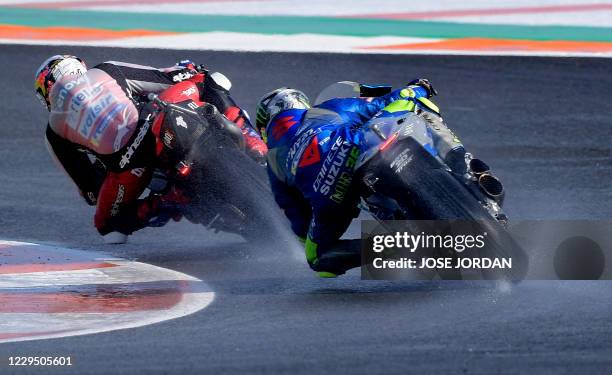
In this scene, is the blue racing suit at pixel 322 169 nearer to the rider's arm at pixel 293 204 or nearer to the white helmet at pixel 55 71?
the rider's arm at pixel 293 204

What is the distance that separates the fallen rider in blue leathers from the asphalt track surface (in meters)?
0.24

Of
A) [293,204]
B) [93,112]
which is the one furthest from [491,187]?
[93,112]

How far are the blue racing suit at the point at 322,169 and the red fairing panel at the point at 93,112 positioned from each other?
1.56 meters

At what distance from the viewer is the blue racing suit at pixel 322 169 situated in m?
8.38

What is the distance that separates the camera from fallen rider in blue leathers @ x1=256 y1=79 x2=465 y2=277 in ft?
27.5

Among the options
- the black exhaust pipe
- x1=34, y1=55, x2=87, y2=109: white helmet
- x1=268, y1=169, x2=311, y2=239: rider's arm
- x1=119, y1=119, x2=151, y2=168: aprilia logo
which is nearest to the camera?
the black exhaust pipe

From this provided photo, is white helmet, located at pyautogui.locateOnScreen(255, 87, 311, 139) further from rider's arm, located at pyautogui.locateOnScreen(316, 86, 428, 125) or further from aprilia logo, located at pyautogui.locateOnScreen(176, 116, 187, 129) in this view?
aprilia logo, located at pyautogui.locateOnScreen(176, 116, 187, 129)

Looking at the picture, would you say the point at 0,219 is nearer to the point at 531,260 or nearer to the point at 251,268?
the point at 251,268

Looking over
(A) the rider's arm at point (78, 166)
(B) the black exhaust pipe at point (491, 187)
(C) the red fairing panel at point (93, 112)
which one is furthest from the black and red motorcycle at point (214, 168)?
(B) the black exhaust pipe at point (491, 187)

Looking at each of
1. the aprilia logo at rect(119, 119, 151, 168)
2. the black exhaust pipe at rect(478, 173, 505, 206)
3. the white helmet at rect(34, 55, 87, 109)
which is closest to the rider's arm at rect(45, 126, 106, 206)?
the white helmet at rect(34, 55, 87, 109)

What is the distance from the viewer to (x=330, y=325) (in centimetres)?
745

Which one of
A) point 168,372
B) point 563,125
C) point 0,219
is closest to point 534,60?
point 563,125

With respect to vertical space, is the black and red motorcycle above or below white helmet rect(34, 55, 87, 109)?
above

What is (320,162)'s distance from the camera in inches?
332
